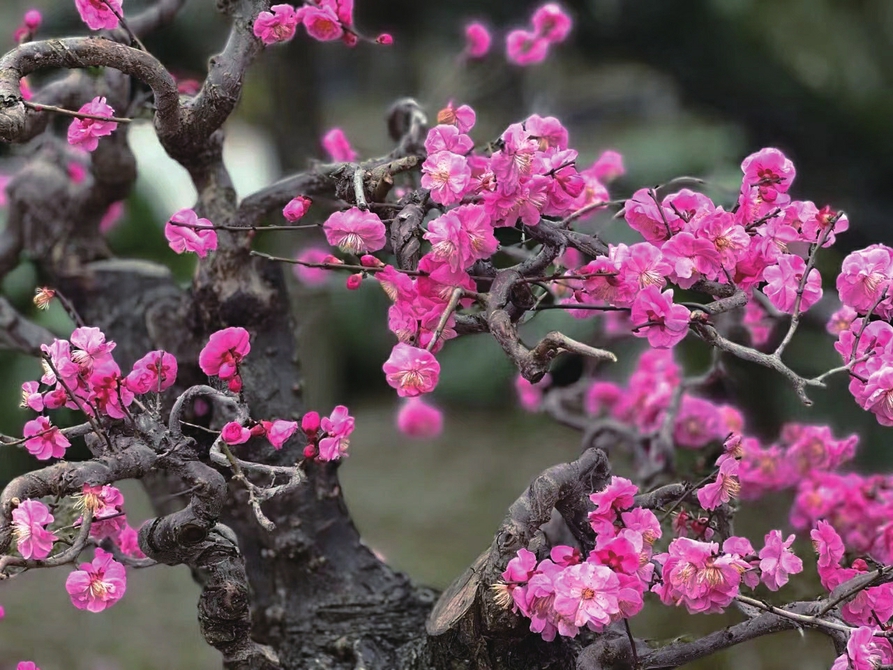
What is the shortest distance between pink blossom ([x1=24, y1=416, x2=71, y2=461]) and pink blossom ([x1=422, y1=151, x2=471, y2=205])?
527 millimetres

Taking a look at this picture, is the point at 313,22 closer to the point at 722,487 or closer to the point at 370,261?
the point at 370,261

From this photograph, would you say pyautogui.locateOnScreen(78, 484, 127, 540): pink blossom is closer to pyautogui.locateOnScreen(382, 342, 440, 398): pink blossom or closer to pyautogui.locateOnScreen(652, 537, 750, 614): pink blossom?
pyautogui.locateOnScreen(382, 342, 440, 398): pink blossom

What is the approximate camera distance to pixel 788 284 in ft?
3.95

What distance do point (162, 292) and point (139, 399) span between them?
2.23 feet

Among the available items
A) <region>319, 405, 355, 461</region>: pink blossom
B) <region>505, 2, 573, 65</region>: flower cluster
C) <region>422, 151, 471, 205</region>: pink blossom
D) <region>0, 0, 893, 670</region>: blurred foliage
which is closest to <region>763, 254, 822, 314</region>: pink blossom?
<region>422, 151, 471, 205</region>: pink blossom

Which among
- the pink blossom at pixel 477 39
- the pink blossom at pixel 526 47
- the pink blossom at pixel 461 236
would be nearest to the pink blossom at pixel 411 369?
the pink blossom at pixel 461 236

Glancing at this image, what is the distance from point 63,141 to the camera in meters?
2.35

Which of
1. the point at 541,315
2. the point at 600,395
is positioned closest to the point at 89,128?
the point at 600,395

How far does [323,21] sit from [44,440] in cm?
68

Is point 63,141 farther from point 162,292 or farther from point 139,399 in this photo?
point 139,399

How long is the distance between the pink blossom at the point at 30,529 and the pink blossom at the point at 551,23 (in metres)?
1.20

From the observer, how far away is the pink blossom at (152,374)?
123 cm

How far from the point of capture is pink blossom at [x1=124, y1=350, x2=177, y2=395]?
1.23 meters

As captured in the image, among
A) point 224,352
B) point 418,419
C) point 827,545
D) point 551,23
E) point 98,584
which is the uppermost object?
point 551,23
